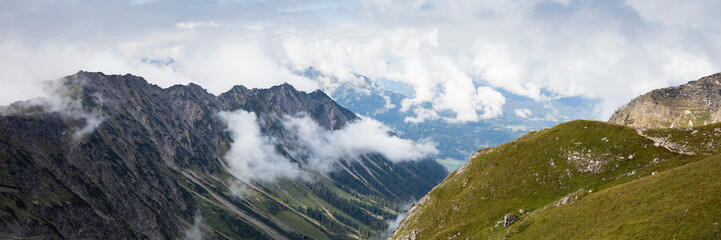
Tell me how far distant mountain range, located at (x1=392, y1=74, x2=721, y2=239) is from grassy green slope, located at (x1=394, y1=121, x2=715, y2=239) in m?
0.33

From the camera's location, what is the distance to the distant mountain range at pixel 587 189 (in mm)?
93312

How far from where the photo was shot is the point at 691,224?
85.2 m

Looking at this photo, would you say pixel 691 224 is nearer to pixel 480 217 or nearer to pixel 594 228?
pixel 594 228

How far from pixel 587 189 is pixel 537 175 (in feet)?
74.4

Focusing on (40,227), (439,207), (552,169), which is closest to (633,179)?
(552,169)

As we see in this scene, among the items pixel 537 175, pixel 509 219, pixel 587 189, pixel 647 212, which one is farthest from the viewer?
pixel 537 175

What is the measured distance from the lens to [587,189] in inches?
5108

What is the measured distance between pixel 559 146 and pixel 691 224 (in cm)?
7670

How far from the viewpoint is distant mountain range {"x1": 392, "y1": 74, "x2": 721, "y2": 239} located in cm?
9331

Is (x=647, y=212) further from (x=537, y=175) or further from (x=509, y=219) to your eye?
(x=537, y=175)

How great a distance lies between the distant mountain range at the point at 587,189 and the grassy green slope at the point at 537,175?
33 cm

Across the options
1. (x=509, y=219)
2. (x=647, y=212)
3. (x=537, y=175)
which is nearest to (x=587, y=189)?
(x=537, y=175)

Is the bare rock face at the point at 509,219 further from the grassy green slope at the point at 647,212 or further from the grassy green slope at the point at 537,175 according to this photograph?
the grassy green slope at the point at 647,212

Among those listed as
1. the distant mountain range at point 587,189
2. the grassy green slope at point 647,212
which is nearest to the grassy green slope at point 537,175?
the distant mountain range at point 587,189
